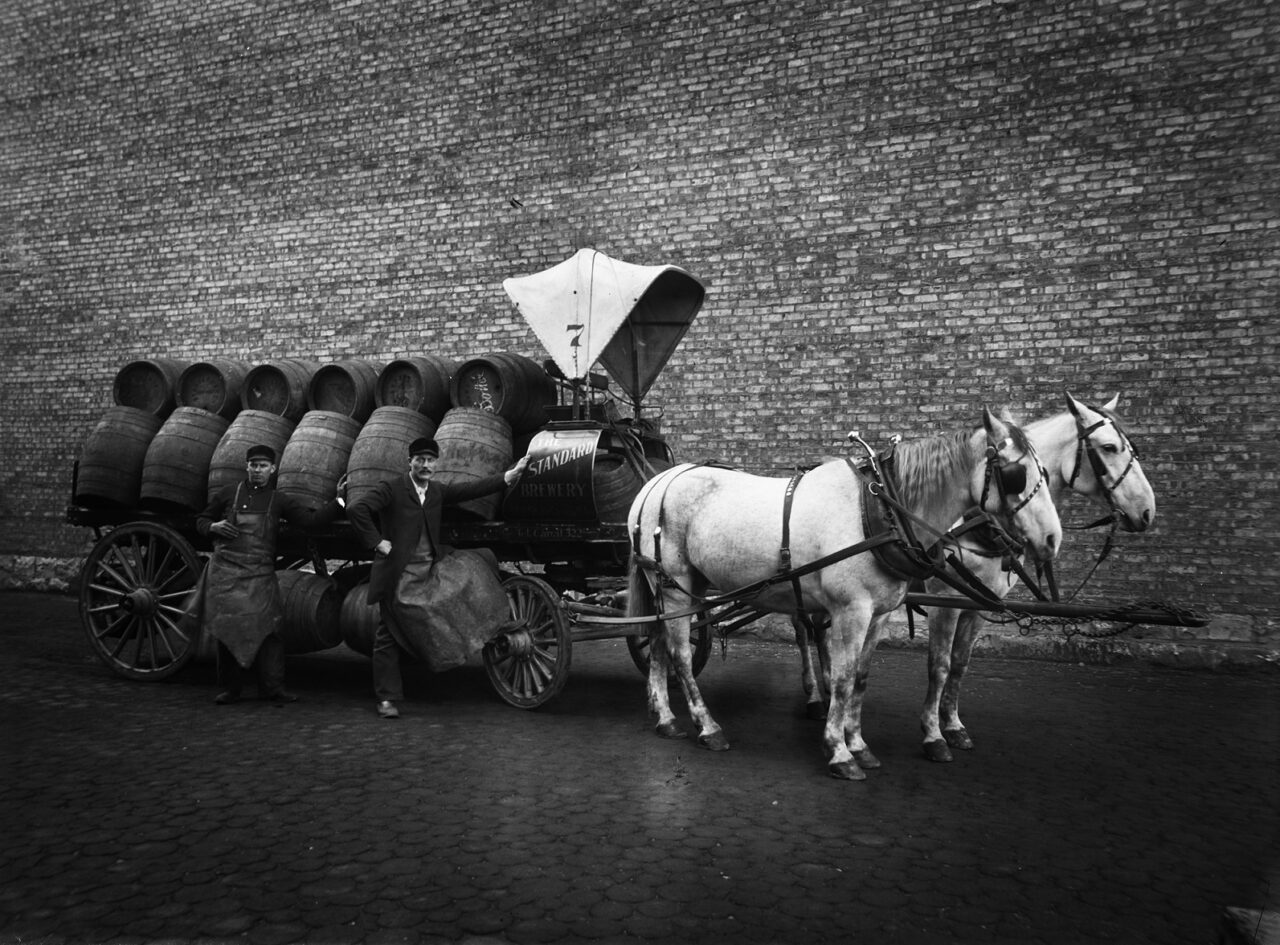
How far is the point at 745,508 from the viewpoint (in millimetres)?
5195

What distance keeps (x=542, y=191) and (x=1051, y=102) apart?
195 inches

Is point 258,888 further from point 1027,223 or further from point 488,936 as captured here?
point 1027,223

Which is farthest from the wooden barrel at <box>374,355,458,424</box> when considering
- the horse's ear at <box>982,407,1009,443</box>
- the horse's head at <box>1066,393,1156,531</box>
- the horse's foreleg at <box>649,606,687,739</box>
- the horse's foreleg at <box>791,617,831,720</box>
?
the horse's head at <box>1066,393,1156,531</box>

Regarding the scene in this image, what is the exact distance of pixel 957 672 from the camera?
17.7 ft

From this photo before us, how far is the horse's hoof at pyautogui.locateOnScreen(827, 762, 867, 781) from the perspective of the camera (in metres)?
4.59

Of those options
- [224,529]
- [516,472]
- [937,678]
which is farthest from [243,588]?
[937,678]

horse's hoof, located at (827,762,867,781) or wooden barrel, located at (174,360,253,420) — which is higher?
wooden barrel, located at (174,360,253,420)

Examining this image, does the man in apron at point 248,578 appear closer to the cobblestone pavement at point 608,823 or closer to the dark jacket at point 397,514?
the cobblestone pavement at point 608,823

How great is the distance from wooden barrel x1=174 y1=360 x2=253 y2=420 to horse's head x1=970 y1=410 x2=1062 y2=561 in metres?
5.45

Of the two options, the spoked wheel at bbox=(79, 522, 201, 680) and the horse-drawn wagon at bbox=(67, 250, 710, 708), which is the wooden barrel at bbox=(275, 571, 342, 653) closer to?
the horse-drawn wagon at bbox=(67, 250, 710, 708)

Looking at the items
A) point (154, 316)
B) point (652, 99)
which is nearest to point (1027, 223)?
point (652, 99)

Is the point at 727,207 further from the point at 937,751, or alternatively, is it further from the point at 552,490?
the point at 937,751

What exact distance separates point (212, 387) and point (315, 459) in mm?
1453

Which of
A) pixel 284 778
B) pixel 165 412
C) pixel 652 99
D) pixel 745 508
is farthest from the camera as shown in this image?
pixel 652 99
